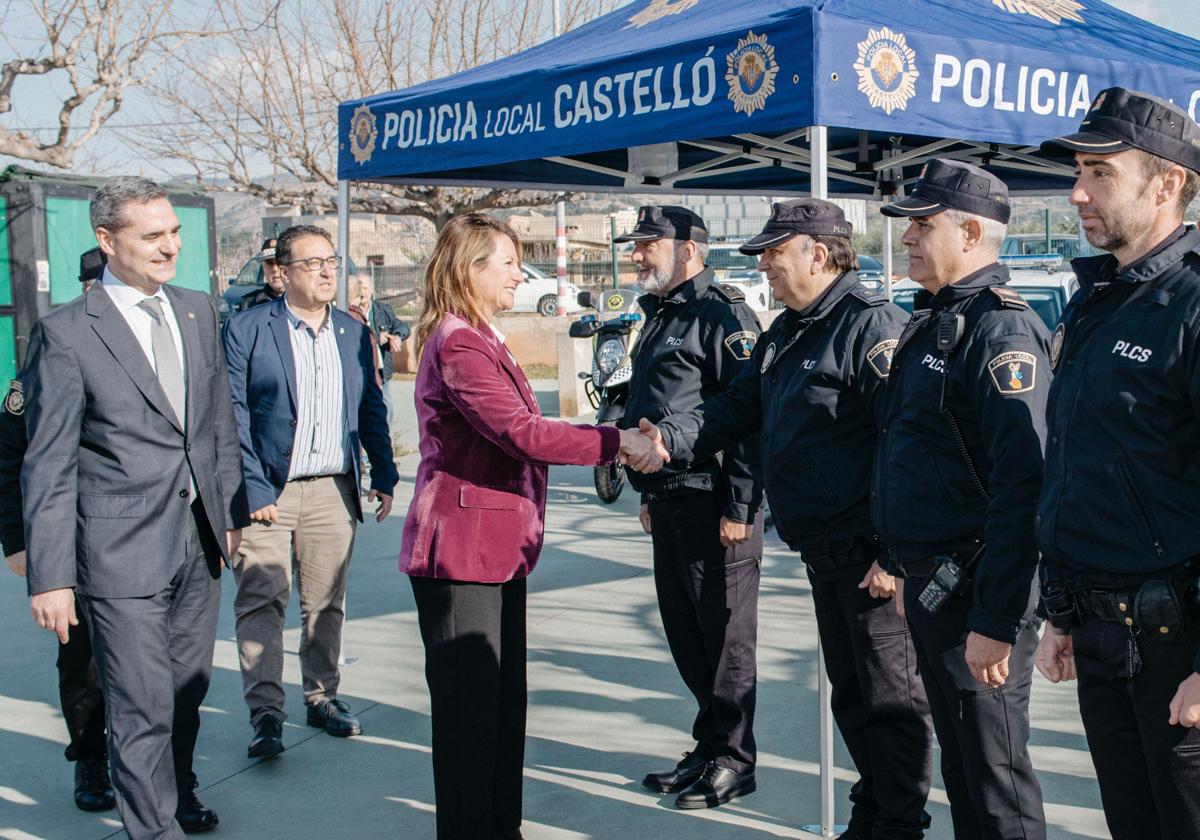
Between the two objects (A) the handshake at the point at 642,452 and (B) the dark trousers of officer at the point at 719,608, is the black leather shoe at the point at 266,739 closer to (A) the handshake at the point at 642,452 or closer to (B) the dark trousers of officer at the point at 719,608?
(B) the dark trousers of officer at the point at 719,608

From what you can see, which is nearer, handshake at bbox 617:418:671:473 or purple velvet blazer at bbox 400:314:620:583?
purple velvet blazer at bbox 400:314:620:583

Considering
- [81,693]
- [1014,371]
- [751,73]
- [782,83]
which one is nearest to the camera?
[1014,371]

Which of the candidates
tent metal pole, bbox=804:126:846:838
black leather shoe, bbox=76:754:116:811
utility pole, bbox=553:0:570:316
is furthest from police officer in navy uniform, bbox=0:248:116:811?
utility pole, bbox=553:0:570:316

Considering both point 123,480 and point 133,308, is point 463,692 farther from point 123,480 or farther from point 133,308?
point 133,308

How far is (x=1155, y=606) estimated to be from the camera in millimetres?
2297

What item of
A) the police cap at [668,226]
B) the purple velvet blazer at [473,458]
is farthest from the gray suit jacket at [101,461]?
the police cap at [668,226]

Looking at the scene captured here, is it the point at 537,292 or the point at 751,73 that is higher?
the point at 751,73

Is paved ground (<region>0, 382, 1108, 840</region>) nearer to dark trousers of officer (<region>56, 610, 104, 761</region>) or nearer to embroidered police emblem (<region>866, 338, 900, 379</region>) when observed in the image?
dark trousers of officer (<region>56, 610, 104, 761</region>)

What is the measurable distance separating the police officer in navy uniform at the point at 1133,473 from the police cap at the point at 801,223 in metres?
1.15

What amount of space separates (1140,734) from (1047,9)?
139 inches

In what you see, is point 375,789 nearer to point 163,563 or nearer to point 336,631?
point 336,631

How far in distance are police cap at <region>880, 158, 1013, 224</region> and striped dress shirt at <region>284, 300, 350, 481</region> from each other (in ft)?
8.57

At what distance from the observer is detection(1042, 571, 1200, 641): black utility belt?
229cm

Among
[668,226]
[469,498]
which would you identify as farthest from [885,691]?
[668,226]
